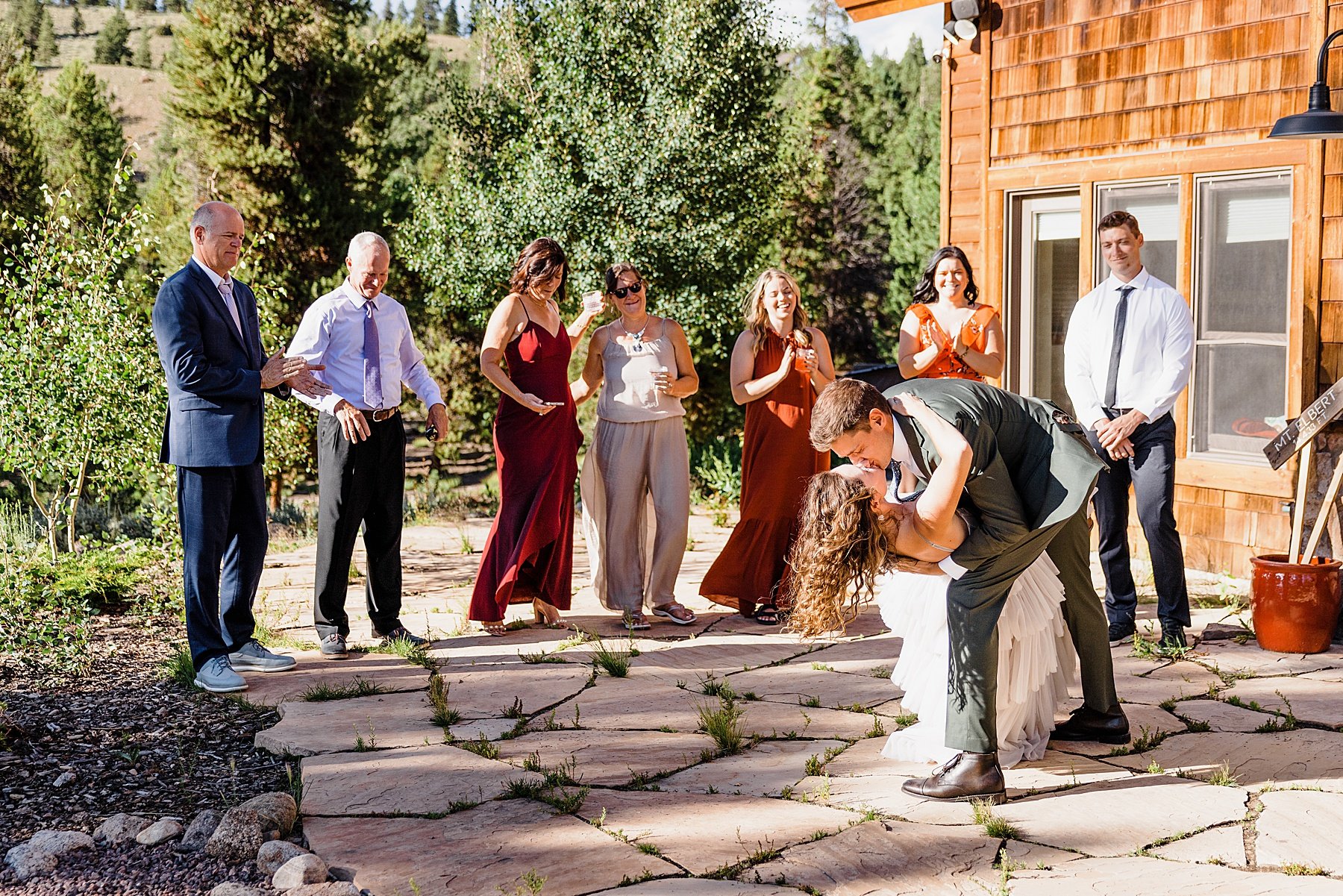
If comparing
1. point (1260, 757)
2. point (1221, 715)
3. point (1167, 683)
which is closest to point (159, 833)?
point (1260, 757)

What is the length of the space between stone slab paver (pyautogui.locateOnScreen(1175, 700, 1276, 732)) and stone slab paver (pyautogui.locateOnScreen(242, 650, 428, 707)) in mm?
2849

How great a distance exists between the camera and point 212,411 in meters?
4.61

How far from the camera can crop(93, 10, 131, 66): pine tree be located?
81688mm

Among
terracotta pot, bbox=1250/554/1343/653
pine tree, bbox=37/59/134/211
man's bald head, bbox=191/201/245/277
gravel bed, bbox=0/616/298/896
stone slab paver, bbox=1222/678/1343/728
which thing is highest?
pine tree, bbox=37/59/134/211

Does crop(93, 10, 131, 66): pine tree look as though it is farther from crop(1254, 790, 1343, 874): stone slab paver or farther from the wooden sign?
crop(1254, 790, 1343, 874): stone slab paver

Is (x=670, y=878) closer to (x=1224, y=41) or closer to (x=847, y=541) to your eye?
(x=847, y=541)

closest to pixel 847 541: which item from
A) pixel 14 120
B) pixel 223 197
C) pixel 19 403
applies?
pixel 19 403

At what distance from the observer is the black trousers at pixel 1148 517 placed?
17.0ft

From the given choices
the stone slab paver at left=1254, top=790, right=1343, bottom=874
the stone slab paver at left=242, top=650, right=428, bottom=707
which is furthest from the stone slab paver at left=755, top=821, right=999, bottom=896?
the stone slab paver at left=242, top=650, right=428, bottom=707

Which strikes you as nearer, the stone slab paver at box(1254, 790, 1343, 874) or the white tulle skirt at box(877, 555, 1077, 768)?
the stone slab paver at box(1254, 790, 1343, 874)

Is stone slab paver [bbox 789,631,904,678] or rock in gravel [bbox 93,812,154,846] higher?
stone slab paver [bbox 789,631,904,678]

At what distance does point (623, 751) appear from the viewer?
12.9 feet

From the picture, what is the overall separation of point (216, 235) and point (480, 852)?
8.87 feet

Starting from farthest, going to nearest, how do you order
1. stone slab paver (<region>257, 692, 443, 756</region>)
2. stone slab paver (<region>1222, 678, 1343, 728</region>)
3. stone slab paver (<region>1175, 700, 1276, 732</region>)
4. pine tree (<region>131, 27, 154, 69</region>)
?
pine tree (<region>131, 27, 154, 69</region>) < stone slab paver (<region>1222, 678, 1343, 728</region>) < stone slab paver (<region>1175, 700, 1276, 732</region>) < stone slab paver (<region>257, 692, 443, 756</region>)
